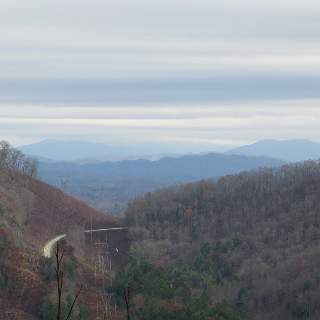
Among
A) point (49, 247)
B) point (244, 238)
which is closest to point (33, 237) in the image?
point (49, 247)

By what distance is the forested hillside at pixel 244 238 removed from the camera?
59.5 m

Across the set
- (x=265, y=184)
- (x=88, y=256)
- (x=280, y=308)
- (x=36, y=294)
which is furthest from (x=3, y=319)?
(x=265, y=184)

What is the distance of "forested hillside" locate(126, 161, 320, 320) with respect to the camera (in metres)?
59.5

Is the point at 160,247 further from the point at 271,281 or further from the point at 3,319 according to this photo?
the point at 3,319

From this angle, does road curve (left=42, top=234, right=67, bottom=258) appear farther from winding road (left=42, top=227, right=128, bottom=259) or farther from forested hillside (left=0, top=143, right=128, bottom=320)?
forested hillside (left=0, top=143, right=128, bottom=320)

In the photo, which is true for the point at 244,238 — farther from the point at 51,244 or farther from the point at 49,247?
the point at 49,247

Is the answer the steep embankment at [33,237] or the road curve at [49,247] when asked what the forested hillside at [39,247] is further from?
the road curve at [49,247]

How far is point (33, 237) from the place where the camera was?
69188 millimetres

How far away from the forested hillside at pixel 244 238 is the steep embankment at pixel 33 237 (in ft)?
18.7

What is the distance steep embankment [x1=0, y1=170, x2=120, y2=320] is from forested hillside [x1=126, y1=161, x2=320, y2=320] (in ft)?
18.7

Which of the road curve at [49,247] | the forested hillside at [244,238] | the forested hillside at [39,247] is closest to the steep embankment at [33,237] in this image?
the forested hillside at [39,247]

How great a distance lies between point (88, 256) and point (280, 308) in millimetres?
19868

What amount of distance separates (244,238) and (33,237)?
20479 mm

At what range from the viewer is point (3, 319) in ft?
131
